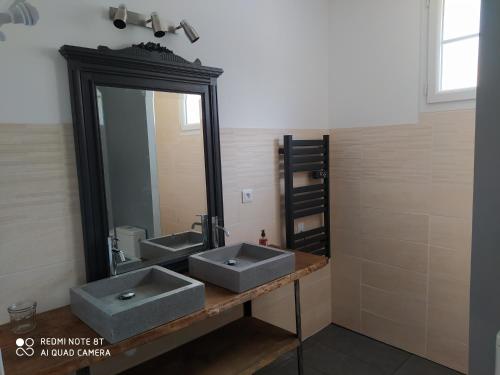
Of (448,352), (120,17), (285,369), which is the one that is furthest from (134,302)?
(448,352)

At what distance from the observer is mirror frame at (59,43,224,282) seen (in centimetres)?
149

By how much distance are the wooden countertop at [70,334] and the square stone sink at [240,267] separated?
0.11 feet

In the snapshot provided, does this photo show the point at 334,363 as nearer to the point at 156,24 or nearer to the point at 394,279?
the point at 394,279

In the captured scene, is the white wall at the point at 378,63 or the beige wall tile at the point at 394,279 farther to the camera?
the beige wall tile at the point at 394,279

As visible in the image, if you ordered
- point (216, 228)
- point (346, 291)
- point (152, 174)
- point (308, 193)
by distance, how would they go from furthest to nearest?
point (346, 291) < point (308, 193) < point (216, 228) < point (152, 174)

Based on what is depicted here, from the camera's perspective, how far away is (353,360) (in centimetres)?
244

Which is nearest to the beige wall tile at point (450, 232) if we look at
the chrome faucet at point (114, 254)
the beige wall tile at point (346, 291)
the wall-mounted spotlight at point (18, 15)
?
the beige wall tile at point (346, 291)

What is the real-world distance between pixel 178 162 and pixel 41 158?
25.7 inches

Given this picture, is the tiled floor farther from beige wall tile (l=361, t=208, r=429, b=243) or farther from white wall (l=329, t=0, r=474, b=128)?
white wall (l=329, t=0, r=474, b=128)

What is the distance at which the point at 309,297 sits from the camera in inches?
108

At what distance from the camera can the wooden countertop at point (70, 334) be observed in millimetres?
1111

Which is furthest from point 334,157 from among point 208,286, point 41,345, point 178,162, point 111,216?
point 41,345

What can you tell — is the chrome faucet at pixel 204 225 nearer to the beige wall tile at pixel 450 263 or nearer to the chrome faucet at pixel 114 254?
the chrome faucet at pixel 114 254

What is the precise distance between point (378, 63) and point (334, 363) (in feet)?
6.93
